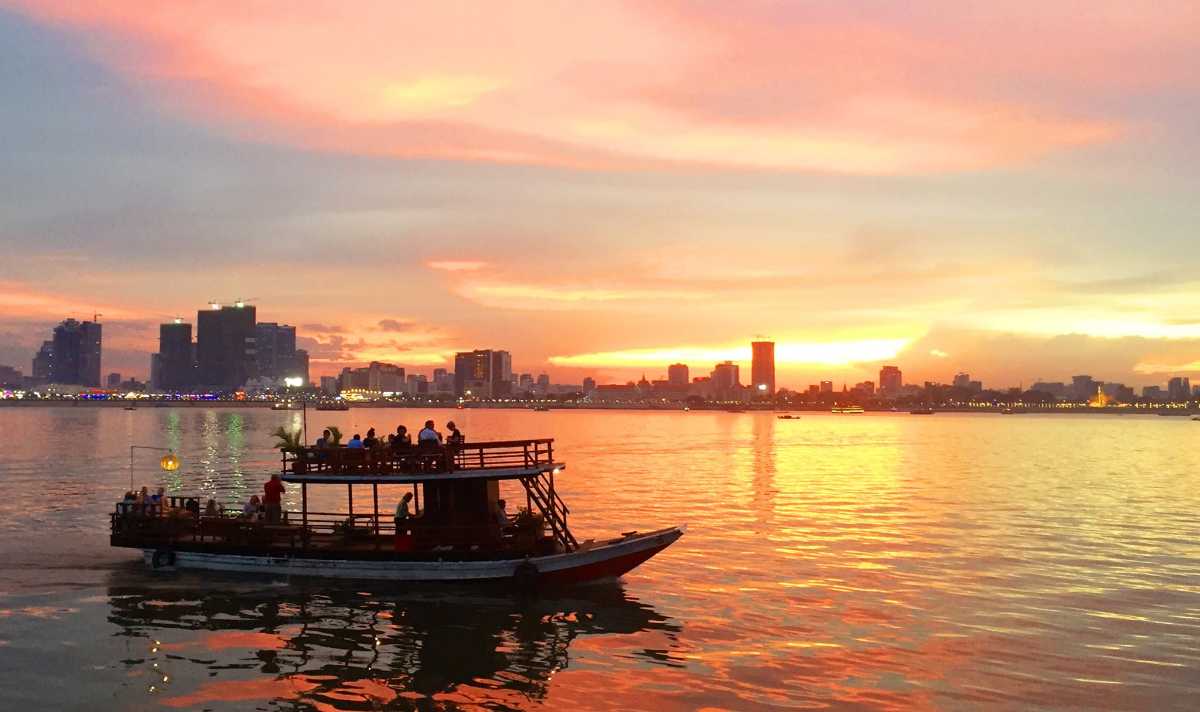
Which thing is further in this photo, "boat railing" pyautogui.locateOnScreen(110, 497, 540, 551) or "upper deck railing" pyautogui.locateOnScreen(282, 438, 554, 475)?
"boat railing" pyautogui.locateOnScreen(110, 497, 540, 551)

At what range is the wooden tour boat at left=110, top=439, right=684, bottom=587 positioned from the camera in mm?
26594

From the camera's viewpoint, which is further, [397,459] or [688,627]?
[397,459]

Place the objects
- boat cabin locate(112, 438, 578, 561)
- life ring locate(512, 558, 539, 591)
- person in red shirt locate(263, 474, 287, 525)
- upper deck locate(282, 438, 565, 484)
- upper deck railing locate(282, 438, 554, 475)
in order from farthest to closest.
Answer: person in red shirt locate(263, 474, 287, 525) < upper deck railing locate(282, 438, 554, 475) < boat cabin locate(112, 438, 578, 561) < upper deck locate(282, 438, 565, 484) < life ring locate(512, 558, 539, 591)

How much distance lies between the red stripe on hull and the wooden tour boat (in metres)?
0.03

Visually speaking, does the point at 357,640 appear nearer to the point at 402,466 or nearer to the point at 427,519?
the point at 427,519

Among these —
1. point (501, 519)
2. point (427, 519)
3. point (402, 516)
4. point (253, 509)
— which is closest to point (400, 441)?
point (402, 516)

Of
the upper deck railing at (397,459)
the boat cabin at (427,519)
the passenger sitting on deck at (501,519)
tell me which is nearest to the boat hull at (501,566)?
the boat cabin at (427,519)

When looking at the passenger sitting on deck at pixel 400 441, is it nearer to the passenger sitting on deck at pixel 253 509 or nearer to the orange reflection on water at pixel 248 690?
the passenger sitting on deck at pixel 253 509

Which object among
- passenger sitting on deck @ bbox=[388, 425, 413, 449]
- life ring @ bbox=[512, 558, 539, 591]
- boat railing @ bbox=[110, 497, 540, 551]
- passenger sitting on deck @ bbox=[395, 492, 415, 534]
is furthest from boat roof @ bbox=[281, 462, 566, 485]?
life ring @ bbox=[512, 558, 539, 591]

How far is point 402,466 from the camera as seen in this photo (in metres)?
27.8

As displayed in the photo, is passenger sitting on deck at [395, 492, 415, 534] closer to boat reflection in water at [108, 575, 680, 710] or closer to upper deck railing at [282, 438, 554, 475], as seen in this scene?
upper deck railing at [282, 438, 554, 475]

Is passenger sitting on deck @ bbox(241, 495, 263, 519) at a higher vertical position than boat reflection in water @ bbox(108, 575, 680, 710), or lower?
higher

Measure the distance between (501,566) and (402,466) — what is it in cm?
442

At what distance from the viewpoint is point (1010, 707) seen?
57.6 ft
